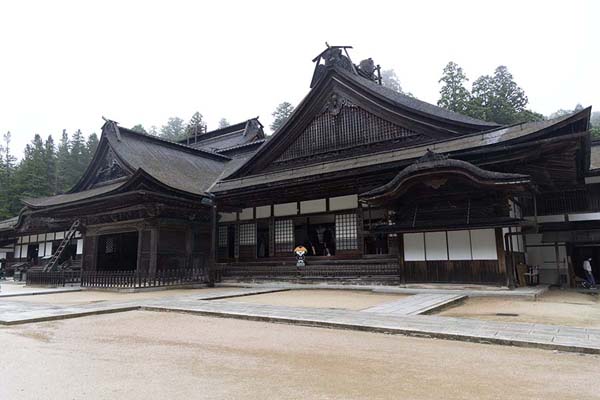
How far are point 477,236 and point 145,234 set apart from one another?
13211 mm

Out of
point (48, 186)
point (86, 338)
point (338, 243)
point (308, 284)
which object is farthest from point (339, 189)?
point (48, 186)

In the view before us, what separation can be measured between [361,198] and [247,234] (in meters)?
6.80

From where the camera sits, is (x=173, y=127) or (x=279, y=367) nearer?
(x=279, y=367)

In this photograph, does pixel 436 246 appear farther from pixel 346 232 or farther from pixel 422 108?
pixel 422 108

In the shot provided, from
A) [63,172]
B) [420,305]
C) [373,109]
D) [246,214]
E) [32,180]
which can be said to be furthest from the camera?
[63,172]

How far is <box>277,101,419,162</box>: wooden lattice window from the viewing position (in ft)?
50.9

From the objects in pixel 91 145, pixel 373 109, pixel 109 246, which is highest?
pixel 91 145

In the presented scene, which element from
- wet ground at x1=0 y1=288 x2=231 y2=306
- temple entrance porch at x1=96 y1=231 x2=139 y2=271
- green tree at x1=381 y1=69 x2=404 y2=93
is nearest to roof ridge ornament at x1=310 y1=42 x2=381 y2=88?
wet ground at x1=0 y1=288 x2=231 y2=306

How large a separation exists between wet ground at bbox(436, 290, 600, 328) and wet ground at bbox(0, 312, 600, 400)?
2789mm

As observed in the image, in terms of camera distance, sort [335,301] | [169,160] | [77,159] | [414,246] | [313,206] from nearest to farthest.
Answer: [335,301] < [414,246] < [313,206] < [169,160] < [77,159]

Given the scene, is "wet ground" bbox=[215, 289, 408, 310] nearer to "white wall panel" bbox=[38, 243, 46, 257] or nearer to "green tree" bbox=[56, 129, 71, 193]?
"white wall panel" bbox=[38, 243, 46, 257]

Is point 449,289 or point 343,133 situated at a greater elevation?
point 343,133

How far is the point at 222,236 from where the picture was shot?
19.1 metres

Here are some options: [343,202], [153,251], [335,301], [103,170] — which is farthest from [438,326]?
[103,170]
